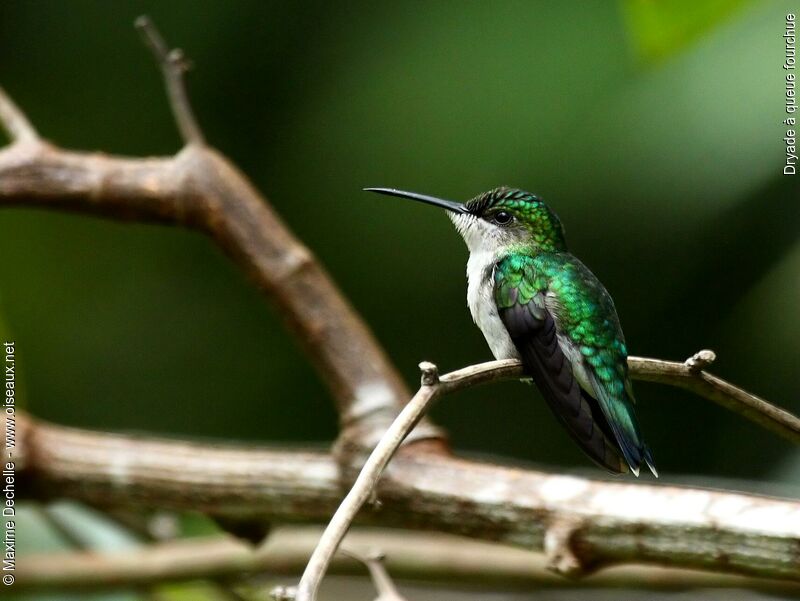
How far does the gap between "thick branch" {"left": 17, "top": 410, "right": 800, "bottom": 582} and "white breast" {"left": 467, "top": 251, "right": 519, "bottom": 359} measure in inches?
7.4

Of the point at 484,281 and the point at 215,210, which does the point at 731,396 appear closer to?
the point at 484,281

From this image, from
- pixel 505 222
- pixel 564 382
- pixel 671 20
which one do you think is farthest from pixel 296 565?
pixel 671 20

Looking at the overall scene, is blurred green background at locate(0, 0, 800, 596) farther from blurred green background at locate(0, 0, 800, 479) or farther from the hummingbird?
the hummingbird

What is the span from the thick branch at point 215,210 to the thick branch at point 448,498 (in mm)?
235

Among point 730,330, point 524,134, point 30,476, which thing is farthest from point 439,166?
point 30,476

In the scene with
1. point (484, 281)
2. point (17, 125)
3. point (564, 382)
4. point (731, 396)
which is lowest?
point (731, 396)

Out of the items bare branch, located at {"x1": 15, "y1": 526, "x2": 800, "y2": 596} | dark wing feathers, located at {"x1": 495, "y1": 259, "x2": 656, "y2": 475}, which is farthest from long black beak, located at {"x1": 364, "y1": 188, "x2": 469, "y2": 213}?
bare branch, located at {"x1": 15, "y1": 526, "x2": 800, "y2": 596}

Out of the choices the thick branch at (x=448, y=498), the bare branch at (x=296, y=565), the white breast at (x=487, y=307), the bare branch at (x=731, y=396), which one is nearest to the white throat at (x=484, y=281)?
the white breast at (x=487, y=307)

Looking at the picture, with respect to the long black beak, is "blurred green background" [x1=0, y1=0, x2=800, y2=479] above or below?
above

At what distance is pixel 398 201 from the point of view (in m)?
3.42

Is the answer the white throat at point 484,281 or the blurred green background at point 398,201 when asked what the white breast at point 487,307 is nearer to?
the white throat at point 484,281

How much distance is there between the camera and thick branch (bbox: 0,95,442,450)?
1.99 m

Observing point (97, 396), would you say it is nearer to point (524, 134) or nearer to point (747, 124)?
point (524, 134)

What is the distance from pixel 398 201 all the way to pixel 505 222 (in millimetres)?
1551
